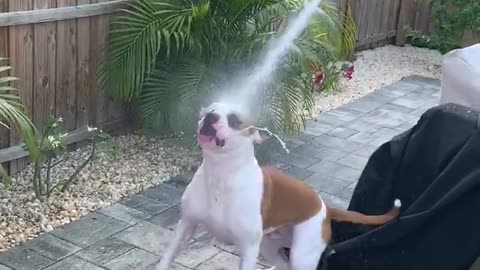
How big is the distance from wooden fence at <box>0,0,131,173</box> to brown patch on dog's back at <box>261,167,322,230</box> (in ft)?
6.66

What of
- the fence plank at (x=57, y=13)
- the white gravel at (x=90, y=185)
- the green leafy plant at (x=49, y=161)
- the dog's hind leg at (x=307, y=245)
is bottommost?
the white gravel at (x=90, y=185)

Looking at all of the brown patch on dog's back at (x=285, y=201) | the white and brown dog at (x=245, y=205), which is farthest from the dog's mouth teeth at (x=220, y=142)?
the brown patch on dog's back at (x=285, y=201)

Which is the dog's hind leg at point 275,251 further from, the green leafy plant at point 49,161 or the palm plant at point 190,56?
the palm plant at point 190,56

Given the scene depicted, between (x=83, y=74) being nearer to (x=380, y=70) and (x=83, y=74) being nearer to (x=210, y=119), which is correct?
(x=210, y=119)

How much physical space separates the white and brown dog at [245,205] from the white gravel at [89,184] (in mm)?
1320

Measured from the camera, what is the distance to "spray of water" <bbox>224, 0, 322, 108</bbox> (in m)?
4.40

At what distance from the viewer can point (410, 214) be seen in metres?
2.12

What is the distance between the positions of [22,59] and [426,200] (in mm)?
2505

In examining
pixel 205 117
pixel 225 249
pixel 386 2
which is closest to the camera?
pixel 205 117

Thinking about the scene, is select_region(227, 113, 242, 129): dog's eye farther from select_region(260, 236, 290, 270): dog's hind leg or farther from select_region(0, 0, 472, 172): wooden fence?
select_region(0, 0, 472, 172): wooden fence

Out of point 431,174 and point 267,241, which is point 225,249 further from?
point 431,174

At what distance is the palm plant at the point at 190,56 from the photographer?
164 inches

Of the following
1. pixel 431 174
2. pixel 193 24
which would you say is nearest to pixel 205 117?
pixel 431 174

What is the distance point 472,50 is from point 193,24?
2329mm
